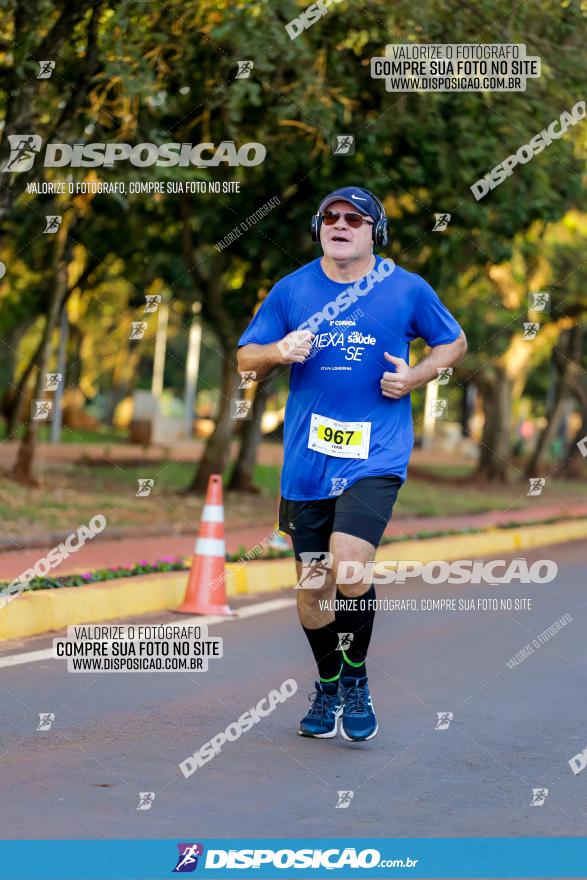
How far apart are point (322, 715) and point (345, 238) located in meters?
2.01

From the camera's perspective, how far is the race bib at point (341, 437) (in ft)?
21.3

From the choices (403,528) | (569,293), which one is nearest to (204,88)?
(403,528)

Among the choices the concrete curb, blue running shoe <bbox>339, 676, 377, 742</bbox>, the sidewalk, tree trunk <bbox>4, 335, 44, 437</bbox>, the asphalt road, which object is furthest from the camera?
tree trunk <bbox>4, 335, 44, 437</bbox>

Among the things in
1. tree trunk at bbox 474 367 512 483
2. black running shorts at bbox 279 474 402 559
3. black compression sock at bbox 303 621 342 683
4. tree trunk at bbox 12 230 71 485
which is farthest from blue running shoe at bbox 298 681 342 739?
tree trunk at bbox 474 367 512 483

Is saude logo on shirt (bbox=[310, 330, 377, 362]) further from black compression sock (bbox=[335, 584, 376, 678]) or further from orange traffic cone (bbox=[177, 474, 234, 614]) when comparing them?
orange traffic cone (bbox=[177, 474, 234, 614])

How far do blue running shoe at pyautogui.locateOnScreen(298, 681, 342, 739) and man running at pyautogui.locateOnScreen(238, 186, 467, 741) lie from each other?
4.4 inches

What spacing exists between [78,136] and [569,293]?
18.0m

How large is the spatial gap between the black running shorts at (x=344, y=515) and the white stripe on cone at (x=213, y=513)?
147 inches

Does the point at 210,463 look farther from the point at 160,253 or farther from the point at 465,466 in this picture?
the point at 465,466

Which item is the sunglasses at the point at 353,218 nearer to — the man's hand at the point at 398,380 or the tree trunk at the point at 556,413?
the man's hand at the point at 398,380

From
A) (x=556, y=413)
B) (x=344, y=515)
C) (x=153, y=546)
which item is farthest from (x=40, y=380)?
(x=556, y=413)

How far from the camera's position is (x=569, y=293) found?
32.6 m

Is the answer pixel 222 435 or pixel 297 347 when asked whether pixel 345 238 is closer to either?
pixel 297 347

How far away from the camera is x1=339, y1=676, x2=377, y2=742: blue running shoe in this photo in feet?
22.0
